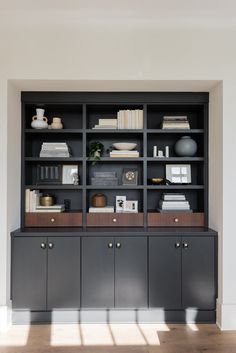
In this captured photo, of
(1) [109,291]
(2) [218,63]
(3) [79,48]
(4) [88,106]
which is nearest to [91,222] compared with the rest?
(1) [109,291]

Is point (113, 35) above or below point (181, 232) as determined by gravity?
above

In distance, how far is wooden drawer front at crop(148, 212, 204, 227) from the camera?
328 centimetres

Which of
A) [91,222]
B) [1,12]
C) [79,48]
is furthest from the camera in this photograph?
[91,222]

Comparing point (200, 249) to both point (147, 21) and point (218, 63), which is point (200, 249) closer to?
point (218, 63)

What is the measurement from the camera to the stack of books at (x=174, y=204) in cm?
333

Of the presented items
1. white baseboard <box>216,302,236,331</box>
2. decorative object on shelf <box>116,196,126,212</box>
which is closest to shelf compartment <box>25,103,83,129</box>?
decorative object on shelf <box>116,196,126,212</box>

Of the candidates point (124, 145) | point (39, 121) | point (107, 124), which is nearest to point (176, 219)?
point (124, 145)

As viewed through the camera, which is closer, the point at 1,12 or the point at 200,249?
the point at 1,12

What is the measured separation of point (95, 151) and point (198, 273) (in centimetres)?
159

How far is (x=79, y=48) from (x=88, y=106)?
613mm

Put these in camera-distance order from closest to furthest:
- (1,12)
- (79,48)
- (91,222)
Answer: (1,12)
(79,48)
(91,222)

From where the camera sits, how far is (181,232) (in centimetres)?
299

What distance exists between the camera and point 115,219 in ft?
10.8

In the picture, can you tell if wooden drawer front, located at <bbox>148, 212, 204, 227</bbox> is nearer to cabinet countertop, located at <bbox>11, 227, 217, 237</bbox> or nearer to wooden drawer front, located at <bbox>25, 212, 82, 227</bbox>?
cabinet countertop, located at <bbox>11, 227, 217, 237</bbox>
